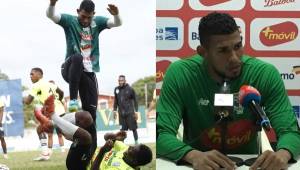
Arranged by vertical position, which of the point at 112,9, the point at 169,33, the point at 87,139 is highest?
the point at 112,9

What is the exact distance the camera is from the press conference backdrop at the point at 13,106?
5.76 feet

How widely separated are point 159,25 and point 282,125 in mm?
912

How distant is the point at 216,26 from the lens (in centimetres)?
159

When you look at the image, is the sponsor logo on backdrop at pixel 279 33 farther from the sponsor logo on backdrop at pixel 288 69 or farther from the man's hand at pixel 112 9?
the man's hand at pixel 112 9

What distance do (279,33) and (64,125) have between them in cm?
119

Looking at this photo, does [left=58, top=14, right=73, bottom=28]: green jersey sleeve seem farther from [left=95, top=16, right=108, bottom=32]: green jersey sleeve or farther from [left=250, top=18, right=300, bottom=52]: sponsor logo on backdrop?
[left=250, top=18, right=300, bottom=52]: sponsor logo on backdrop

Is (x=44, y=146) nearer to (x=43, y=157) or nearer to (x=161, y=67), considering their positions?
(x=43, y=157)

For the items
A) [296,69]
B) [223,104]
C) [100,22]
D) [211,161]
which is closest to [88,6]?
[100,22]

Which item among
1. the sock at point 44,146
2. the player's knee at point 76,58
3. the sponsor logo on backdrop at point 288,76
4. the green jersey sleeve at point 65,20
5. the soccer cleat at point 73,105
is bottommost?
the sock at point 44,146

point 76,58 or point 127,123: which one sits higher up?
point 76,58

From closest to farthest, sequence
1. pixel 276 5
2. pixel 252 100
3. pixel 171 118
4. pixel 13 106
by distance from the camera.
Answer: pixel 252 100, pixel 171 118, pixel 13 106, pixel 276 5

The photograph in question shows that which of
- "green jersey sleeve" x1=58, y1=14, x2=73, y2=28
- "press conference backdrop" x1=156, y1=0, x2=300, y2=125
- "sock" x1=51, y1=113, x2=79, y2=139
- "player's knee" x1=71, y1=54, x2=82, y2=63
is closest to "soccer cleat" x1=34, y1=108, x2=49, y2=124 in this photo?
"sock" x1=51, y1=113, x2=79, y2=139

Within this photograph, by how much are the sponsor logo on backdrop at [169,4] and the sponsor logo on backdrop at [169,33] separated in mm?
59

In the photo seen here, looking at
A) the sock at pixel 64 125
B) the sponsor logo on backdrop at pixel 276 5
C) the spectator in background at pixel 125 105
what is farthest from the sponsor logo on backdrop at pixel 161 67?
the sock at pixel 64 125
